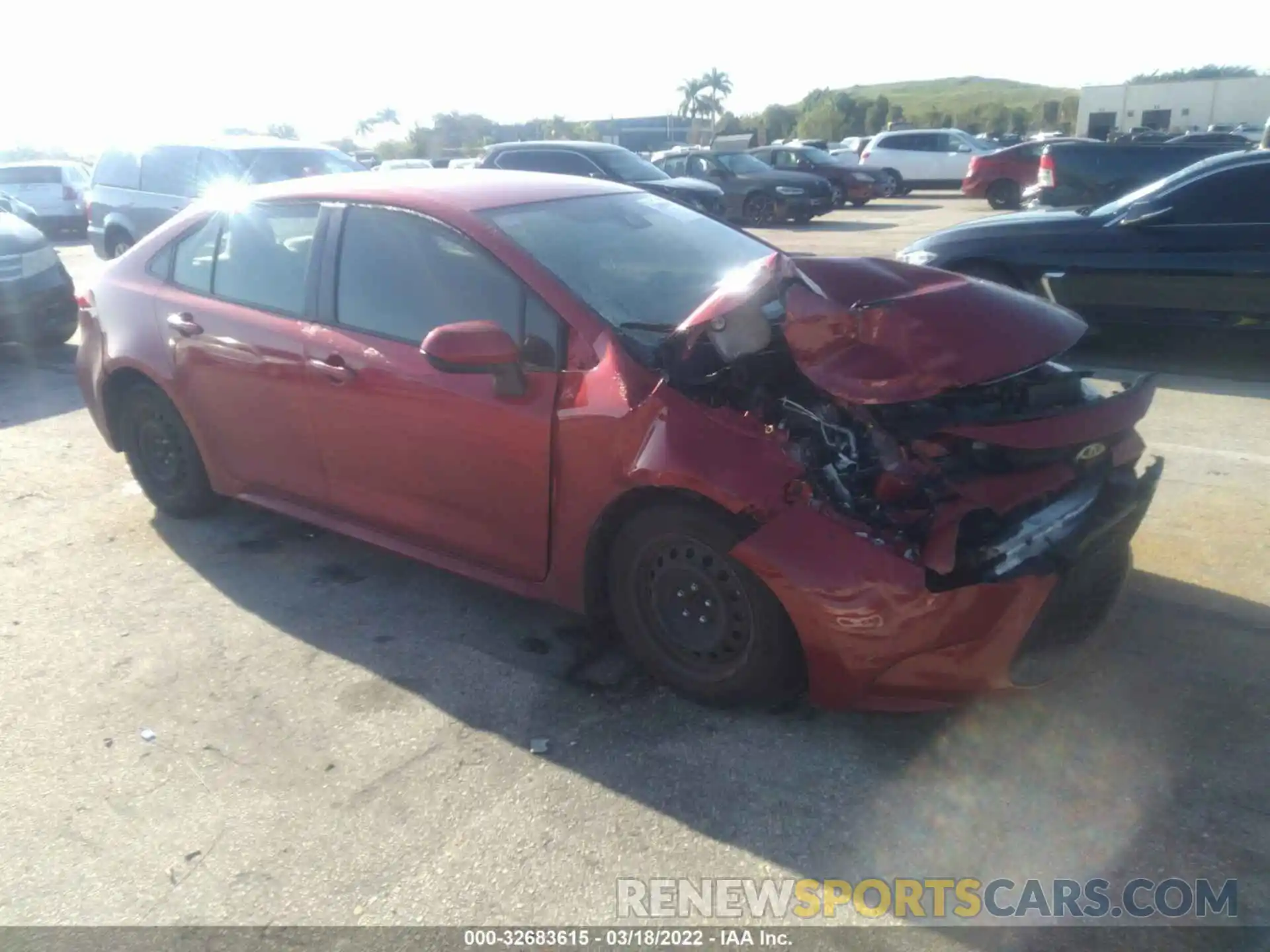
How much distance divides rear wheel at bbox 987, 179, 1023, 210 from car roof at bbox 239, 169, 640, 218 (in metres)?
20.1

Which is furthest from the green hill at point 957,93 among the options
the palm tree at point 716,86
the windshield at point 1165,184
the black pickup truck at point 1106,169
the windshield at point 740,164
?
the windshield at point 1165,184

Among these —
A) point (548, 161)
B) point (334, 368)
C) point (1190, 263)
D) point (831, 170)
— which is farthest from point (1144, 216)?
point (831, 170)

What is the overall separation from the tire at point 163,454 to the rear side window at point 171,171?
849cm

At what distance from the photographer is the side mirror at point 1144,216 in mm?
7637

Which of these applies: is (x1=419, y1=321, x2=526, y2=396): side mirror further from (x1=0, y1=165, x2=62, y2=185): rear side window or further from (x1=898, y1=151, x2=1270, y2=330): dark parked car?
(x1=0, y1=165, x2=62, y2=185): rear side window

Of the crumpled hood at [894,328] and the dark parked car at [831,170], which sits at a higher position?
the dark parked car at [831,170]

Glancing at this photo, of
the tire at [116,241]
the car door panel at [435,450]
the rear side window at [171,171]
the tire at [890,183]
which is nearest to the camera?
the car door panel at [435,450]

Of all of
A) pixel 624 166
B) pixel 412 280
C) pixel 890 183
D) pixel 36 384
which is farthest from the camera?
pixel 890 183

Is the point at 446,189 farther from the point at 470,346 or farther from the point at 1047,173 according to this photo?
the point at 1047,173

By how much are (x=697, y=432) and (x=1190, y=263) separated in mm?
5861

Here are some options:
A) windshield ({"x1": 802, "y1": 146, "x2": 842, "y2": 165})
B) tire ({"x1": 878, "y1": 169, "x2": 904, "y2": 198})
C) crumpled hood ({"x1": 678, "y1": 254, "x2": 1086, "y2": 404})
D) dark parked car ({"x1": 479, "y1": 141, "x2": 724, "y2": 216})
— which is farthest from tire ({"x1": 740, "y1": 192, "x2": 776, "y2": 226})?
crumpled hood ({"x1": 678, "y1": 254, "x2": 1086, "y2": 404})

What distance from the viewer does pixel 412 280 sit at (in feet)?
13.1

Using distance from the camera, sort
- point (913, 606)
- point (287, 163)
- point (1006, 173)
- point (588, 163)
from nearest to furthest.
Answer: point (913, 606)
point (287, 163)
point (588, 163)
point (1006, 173)

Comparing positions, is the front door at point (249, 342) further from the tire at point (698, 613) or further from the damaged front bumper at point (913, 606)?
the damaged front bumper at point (913, 606)
